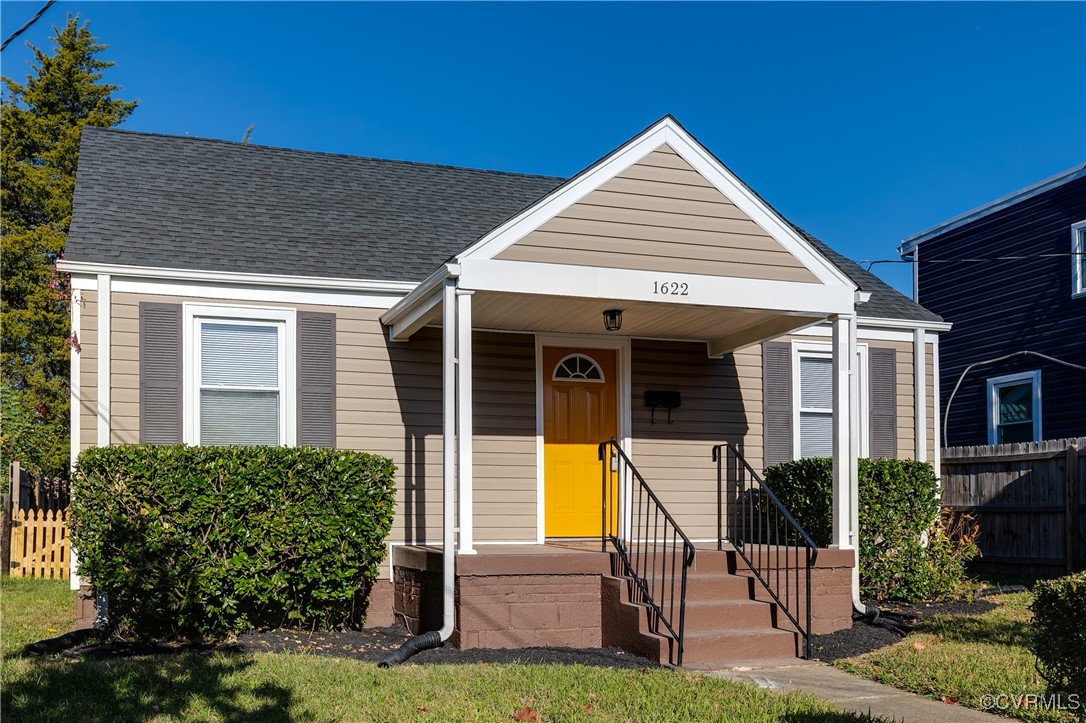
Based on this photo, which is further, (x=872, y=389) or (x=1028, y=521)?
(x=1028, y=521)

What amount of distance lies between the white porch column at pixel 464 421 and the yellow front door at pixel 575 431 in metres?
2.62

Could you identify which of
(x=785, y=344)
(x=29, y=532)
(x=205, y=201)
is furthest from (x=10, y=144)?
(x=785, y=344)

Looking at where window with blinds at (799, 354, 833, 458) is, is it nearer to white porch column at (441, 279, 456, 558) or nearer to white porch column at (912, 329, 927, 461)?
white porch column at (912, 329, 927, 461)

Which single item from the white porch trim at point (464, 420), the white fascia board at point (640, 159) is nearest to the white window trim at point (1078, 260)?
the white fascia board at point (640, 159)

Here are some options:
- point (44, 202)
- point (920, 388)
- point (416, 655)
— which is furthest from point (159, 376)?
point (44, 202)

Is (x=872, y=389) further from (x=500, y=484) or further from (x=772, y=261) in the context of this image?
(x=500, y=484)

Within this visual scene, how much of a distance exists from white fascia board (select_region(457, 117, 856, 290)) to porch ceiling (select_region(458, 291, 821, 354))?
0.50 meters

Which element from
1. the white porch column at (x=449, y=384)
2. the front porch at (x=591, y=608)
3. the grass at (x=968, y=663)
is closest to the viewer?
the grass at (x=968, y=663)

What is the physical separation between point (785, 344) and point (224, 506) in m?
6.46

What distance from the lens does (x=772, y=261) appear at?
28.4 feet

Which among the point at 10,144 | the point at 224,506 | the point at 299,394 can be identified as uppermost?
the point at 10,144

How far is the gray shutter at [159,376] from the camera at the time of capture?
8.98 metres

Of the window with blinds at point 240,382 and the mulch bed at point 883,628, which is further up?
the window with blinds at point 240,382

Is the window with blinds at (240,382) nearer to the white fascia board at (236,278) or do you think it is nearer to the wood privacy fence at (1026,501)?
the white fascia board at (236,278)
